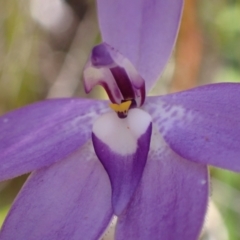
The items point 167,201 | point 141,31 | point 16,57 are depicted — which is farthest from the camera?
point 16,57

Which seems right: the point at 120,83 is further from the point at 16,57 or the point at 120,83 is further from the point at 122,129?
the point at 16,57

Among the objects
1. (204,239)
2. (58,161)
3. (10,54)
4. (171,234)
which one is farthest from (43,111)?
(10,54)

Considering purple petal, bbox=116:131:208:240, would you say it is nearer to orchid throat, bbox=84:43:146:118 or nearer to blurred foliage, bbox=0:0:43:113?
orchid throat, bbox=84:43:146:118

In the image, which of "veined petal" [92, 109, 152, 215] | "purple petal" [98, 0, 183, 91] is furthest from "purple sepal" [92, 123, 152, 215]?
"purple petal" [98, 0, 183, 91]

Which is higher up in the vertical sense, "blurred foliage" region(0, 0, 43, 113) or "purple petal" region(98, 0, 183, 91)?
"purple petal" region(98, 0, 183, 91)

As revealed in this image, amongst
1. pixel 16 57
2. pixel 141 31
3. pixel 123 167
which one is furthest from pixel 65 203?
pixel 16 57

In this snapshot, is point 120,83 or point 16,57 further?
point 16,57
